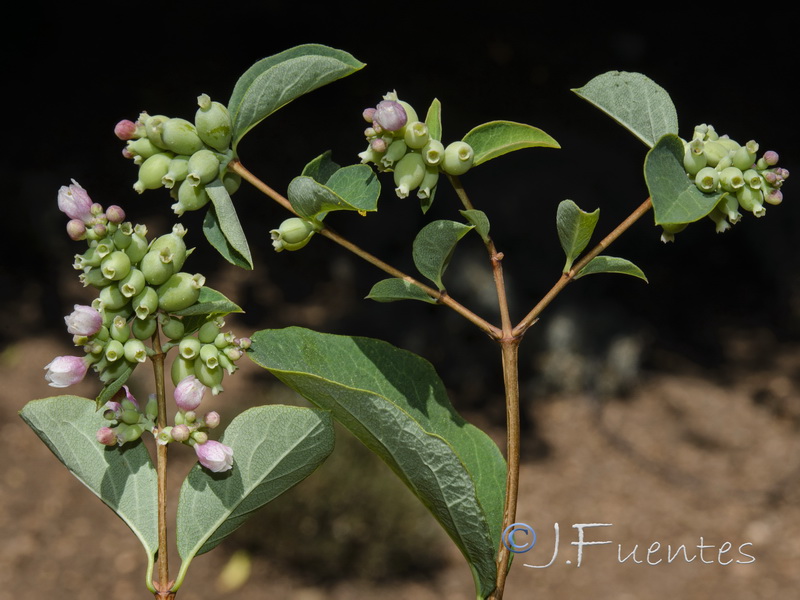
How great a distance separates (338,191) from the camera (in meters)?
0.78

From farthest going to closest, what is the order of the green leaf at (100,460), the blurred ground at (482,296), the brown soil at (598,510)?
the blurred ground at (482,296) → the brown soil at (598,510) → the green leaf at (100,460)

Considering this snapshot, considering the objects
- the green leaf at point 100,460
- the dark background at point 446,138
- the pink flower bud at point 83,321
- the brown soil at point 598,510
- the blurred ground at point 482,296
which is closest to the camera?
the pink flower bud at point 83,321

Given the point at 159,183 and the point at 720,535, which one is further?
the point at 720,535

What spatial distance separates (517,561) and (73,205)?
111 inches

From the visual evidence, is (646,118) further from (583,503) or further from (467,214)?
(583,503)

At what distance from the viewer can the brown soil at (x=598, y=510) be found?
3.32 meters

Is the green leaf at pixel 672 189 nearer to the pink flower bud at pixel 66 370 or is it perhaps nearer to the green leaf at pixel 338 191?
the green leaf at pixel 338 191

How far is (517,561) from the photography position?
3.24 m

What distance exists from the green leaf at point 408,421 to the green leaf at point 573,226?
0.18 meters

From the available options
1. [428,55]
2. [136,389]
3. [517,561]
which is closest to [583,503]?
[517,561]

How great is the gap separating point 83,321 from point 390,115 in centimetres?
30

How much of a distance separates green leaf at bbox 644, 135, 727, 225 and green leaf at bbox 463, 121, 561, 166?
10 centimetres

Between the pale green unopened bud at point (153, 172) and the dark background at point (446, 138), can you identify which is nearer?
the pale green unopened bud at point (153, 172)

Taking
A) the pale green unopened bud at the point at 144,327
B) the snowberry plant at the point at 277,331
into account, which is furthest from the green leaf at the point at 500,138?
the pale green unopened bud at the point at 144,327
